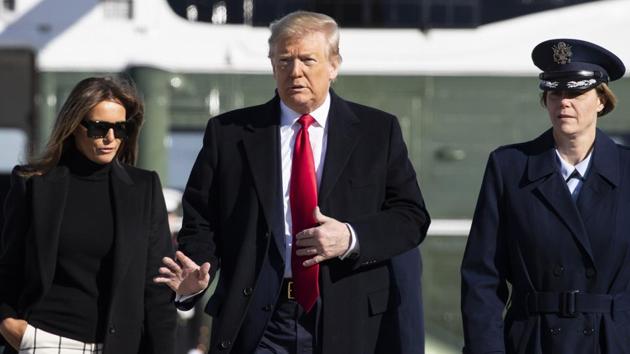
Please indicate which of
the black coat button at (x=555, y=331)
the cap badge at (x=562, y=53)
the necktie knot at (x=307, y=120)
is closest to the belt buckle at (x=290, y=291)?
the necktie knot at (x=307, y=120)

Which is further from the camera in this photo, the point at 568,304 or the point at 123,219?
the point at 123,219

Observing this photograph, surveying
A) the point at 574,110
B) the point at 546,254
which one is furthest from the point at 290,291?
the point at 574,110

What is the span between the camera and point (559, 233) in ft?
13.0

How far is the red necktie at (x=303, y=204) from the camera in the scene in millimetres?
3947

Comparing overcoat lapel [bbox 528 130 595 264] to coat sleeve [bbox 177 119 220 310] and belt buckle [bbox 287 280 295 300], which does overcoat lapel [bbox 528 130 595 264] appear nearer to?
belt buckle [bbox 287 280 295 300]

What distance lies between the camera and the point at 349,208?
405 cm

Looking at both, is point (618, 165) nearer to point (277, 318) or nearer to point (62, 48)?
point (277, 318)

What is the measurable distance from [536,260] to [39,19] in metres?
5.15

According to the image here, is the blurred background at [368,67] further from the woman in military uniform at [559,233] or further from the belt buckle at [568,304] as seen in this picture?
the belt buckle at [568,304]

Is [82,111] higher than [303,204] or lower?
higher

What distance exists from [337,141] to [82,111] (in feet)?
2.69

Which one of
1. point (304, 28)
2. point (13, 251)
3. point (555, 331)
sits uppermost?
point (304, 28)

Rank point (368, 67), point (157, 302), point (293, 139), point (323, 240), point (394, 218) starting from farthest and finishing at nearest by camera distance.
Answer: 1. point (368, 67)
2. point (157, 302)
3. point (293, 139)
4. point (394, 218)
5. point (323, 240)

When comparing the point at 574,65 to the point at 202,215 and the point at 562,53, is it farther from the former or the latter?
the point at 202,215
